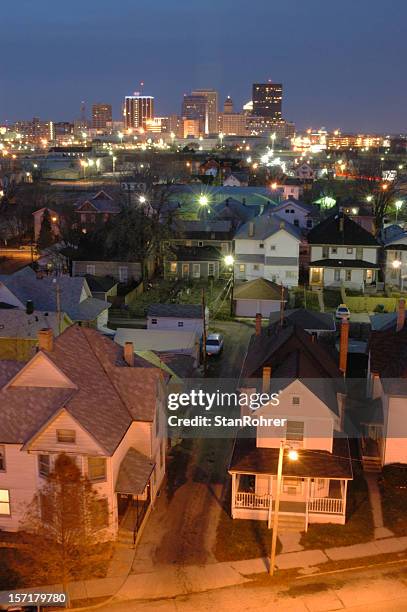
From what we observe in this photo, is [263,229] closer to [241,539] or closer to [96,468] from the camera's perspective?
[241,539]

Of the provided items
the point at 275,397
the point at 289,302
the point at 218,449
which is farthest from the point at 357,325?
the point at 275,397

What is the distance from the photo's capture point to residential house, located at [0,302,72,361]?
112 feet

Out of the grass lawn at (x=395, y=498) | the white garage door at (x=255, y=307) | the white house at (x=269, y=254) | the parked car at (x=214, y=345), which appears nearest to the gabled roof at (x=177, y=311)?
the parked car at (x=214, y=345)

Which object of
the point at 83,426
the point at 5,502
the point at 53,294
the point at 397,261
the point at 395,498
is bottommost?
the point at 395,498

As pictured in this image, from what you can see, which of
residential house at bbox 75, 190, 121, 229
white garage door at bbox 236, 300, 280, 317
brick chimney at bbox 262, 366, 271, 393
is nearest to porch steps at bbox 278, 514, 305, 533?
brick chimney at bbox 262, 366, 271, 393

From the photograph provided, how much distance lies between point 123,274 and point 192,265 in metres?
6.16

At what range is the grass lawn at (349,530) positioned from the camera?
2145 centimetres

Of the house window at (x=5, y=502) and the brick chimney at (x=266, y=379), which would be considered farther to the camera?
the brick chimney at (x=266, y=379)

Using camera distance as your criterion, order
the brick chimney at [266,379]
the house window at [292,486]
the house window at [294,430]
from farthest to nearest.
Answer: the brick chimney at [266,379] → the house window at [294,430] → the house window at [292,486]

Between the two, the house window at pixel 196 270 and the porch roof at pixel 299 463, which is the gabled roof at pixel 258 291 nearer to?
the house window at pixel 196 270

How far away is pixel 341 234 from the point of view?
55594mm

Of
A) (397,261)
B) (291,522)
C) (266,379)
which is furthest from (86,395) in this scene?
(397,261)

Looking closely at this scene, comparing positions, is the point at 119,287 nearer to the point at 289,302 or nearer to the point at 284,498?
the point at 289,302

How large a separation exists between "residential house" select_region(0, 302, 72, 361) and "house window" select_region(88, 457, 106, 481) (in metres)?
14.0
